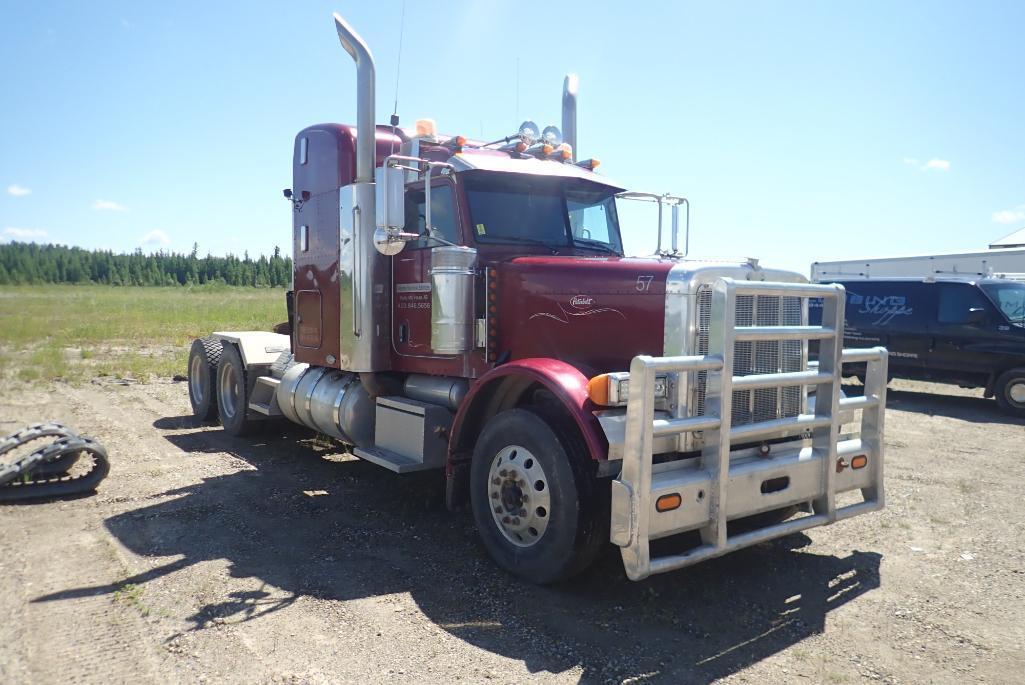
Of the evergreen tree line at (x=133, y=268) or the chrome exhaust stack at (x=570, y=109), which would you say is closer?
the chrome exhaust stack at (x=570, y=109)

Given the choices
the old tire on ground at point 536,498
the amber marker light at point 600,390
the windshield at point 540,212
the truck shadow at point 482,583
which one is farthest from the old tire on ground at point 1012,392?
the amber marker light at point 600,390

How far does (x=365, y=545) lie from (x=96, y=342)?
782 inches

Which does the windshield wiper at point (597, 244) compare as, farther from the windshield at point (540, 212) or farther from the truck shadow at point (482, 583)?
the truck shadow at point (482, 583)

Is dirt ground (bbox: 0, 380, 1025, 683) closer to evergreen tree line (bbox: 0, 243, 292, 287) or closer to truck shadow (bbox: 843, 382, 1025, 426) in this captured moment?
truck shadow (bbox: 843, 382, 1025, 426)

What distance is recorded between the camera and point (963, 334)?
1295 cm

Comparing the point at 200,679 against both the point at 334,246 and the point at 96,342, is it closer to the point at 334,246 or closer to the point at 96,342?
the point at 334,246

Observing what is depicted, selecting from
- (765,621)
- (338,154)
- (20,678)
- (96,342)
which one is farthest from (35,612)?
(96,342)

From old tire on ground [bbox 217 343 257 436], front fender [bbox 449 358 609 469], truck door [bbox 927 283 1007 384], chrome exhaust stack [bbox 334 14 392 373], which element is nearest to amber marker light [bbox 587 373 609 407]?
front fender [bbox 449 358 609 469]

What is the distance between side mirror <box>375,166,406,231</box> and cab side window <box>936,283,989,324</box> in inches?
451

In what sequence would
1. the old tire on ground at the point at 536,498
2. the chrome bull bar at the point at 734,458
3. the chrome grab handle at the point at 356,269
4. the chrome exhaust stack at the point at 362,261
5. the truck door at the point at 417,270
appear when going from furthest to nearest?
the chrome grab handle at the point at 356,269, the chrome exhaust stack at the point at 362,261, the truck door at the point at 417,270, the old tire on ground at the point at 536,498, the chrome bull bar at the point at 734,458

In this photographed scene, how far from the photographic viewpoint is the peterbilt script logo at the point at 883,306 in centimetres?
1390

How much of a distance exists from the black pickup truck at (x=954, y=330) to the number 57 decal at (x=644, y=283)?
8417mm

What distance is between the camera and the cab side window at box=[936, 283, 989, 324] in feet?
42.8

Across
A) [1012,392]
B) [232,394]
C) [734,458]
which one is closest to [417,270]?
[734,458]
